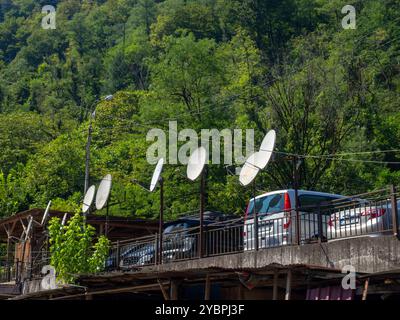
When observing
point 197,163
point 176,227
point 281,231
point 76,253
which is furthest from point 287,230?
point 76,253

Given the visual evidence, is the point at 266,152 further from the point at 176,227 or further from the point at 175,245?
the point at 176,227

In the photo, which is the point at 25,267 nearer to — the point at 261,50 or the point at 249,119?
the point at 249,119

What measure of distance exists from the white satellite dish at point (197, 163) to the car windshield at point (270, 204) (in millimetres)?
1749

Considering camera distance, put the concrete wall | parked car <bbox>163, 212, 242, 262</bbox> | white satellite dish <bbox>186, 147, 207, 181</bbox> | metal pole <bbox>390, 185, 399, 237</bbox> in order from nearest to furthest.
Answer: the concrete wall, metal pole <bbox>390, 185, 399, 237</bbox>, white satellite dish <bbox>186, 147, 207, 181</bbox>, parked car <bbox>163, 212, 242, 262</bbox>

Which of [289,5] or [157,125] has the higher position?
[289,5]

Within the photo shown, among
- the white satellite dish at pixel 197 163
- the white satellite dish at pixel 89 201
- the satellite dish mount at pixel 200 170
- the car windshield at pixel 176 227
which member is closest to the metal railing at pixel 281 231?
the satellite dish mount at pixel 200 170

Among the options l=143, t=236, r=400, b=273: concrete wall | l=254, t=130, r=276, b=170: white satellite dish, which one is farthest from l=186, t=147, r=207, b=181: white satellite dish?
l=143, t=236, r=400, b=273: concrete wall

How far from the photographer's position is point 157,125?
44.1m

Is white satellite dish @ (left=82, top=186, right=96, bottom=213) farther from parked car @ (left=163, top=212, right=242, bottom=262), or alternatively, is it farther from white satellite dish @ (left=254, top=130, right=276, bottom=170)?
white satellite dish @ (left=254, top=130, right=276, bottom=170)

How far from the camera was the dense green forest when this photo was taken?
37188mm

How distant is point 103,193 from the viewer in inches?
947

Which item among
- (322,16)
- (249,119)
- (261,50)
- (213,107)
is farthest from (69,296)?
(322,16)

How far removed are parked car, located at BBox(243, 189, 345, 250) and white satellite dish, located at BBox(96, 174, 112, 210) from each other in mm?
5670

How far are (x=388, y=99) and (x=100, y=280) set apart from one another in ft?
111
